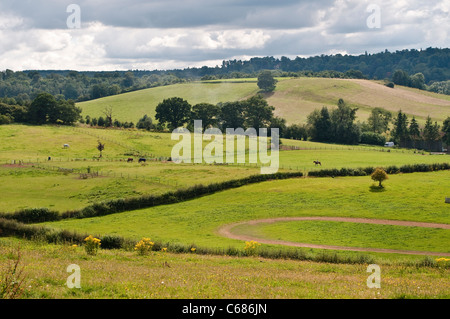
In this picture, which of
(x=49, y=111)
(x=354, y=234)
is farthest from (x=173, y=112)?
(x=354, y=234)

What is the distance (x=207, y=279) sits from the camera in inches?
871

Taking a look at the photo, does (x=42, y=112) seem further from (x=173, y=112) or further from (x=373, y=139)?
(x=373, y=139)

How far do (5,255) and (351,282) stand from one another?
19940mm

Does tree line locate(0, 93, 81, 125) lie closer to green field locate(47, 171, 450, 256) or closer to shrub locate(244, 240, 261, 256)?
green field locate(47, 171, 450, 256)

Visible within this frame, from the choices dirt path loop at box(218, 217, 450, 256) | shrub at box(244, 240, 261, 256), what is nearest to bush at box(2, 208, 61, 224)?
dirt path loop at box(218, 217, 450, 256)

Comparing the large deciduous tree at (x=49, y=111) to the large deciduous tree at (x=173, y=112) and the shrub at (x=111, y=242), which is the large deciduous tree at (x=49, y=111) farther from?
the shrub at (x=111, y=242)

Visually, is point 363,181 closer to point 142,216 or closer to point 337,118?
point 142,216

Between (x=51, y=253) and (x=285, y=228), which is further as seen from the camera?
(x=285, y=228)

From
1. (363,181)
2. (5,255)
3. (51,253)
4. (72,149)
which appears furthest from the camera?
(72,149)

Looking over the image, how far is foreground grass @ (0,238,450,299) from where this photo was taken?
18453 mm

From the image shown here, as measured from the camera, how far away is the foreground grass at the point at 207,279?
1845cm

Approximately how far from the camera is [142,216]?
59.2 m

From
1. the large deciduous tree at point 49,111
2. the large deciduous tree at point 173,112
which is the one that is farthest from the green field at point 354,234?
the large deciduous tree at point 173,112
